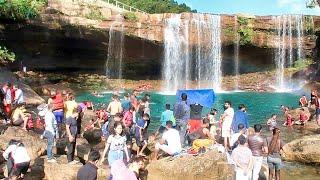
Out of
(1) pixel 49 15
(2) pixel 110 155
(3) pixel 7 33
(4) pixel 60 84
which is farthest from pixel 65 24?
(2) pixel 110 155

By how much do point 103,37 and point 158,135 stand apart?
24496 millimetres

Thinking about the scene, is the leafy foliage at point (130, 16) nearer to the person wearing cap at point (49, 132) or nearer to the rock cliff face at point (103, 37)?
the rock cliff face at point (103, 37)

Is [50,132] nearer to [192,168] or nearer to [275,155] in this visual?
[192,168]

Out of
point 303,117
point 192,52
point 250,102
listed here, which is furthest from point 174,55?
A: point 303,117

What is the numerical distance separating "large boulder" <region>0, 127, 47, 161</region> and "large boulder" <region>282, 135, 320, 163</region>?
6955 millimetres

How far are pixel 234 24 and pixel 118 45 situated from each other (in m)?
9.82

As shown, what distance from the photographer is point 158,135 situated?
45.4ft

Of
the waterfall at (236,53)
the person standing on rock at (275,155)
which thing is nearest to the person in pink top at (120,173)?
the person standing on rock at (275,155)

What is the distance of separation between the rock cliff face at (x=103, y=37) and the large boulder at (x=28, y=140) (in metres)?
21.4

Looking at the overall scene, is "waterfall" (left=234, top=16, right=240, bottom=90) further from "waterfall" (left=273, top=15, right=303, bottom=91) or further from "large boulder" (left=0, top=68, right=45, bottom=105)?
"large boulder" (left=0, top=68, right=45, bottom=105)

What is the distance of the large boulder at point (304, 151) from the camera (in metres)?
12.8

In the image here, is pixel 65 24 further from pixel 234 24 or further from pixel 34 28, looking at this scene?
pixel 234 24

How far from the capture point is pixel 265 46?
39219mm

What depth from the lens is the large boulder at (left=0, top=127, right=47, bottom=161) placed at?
40.4ft
